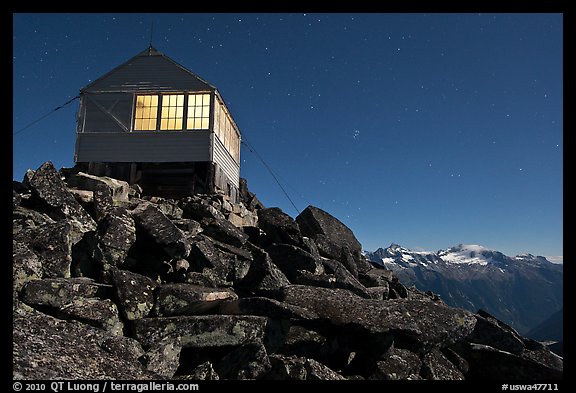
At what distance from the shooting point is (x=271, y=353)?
30.7 feet

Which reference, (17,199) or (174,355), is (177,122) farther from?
(174,355)

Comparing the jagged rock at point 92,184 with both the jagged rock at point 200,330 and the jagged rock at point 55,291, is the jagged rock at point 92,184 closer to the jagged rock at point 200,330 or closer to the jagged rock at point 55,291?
the jagged rock at point 55,291

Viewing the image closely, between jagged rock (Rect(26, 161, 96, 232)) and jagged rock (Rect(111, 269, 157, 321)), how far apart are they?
3.34 metres

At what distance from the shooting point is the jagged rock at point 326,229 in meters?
21.0

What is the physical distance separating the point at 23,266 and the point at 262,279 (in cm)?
675

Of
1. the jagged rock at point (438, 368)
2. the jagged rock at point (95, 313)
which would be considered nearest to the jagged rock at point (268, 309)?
the jagged rock at point (95, 313)

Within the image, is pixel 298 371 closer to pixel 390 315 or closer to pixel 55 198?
pixel 390 315

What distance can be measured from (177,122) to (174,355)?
61.2 ft

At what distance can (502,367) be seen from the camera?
1115cm

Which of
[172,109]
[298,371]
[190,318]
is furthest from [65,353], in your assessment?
[172,109]

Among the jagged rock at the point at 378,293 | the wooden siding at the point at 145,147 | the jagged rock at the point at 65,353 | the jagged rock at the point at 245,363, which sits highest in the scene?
the wooden siding at the point at 145,147

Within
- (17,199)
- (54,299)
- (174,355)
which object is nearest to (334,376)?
(174,355)

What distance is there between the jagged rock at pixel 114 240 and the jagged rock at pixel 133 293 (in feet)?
2.32

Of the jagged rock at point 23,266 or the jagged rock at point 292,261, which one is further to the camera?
the jagged rock at point 292,261
